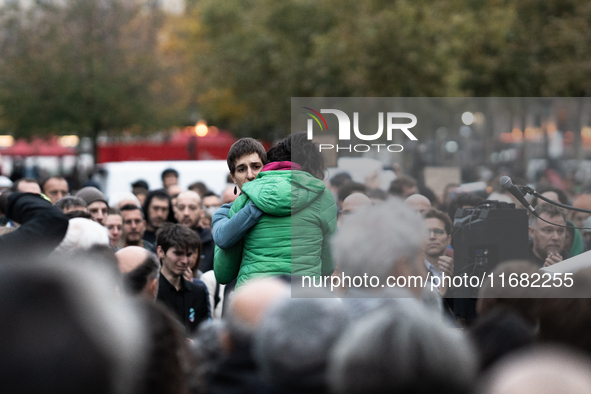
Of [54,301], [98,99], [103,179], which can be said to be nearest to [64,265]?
[54,301]

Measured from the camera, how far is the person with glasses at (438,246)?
14.6 ft

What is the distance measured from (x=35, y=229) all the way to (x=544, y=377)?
255cm

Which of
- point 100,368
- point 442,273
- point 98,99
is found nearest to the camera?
point 100,368

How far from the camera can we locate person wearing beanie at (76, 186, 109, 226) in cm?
653

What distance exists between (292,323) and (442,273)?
2.43 meters

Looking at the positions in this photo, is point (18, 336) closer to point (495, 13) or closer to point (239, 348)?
point (239, 348)

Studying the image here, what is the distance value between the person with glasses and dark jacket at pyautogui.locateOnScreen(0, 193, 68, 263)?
2.14 metres

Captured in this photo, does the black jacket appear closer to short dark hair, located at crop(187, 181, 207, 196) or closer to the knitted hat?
the knitted hat

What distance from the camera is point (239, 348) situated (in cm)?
239

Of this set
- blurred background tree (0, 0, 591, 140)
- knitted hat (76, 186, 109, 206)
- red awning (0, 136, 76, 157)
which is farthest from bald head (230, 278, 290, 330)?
red awning (0, 136, 76, 157)

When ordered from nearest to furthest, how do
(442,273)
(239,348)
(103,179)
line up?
(239,348) → (442,273) → (103,179)

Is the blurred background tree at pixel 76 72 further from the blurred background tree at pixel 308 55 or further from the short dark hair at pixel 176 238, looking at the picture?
the short dark hair at pixel 176 238

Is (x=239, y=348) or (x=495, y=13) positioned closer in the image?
(x=239, y=348)

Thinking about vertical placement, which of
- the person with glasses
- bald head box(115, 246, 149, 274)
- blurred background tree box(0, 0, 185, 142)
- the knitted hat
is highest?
blurred background tree box(0, 0, 185, 142)
